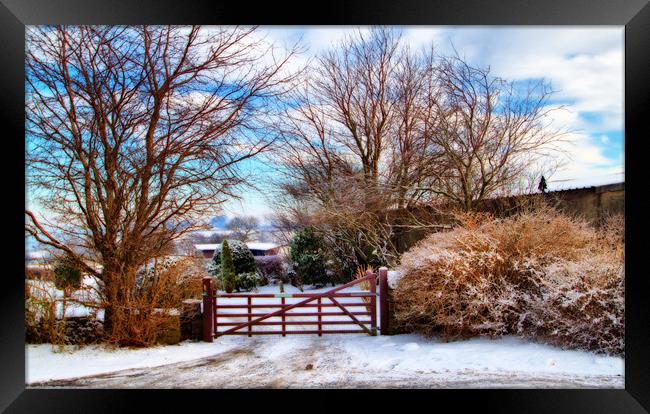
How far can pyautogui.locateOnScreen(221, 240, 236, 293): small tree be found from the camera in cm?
752

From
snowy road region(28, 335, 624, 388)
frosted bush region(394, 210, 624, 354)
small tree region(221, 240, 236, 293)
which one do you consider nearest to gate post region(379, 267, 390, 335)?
frosted bush region(394, 210, 624, 354)

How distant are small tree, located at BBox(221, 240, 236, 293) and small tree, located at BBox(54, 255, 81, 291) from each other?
3.36m

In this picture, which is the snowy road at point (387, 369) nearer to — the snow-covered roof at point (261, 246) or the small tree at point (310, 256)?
the small tree at point (310, 256)

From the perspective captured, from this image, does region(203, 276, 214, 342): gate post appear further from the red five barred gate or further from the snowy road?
the snowy road

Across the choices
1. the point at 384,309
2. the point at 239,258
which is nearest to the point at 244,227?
the point at 239,258

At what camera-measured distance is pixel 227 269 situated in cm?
757

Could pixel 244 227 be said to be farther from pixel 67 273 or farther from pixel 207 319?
pixel 67 273

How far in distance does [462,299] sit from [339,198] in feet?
11.3

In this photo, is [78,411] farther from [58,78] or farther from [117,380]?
[58,78]

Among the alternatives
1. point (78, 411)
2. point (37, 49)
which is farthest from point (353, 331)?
point (37, 49)

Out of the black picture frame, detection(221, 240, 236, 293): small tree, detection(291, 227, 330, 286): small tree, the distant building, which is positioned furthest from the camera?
the distant building
